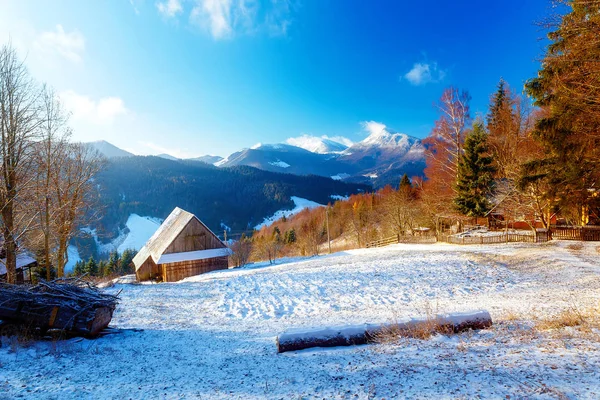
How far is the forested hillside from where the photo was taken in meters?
145

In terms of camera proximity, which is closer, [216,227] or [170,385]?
[170,385]

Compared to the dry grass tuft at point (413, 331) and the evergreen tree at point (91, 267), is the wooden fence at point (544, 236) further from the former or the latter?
the evergreen tree at point (91, 267)

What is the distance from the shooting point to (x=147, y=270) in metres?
32.3

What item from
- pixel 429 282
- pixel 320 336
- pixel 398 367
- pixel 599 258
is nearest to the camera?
pixel 398 367

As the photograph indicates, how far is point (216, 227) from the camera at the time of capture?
445 ft

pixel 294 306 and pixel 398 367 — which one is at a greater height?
pixel 398 367

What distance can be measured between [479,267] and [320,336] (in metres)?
12.8

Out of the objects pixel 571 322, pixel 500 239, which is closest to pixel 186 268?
pixel 500 239

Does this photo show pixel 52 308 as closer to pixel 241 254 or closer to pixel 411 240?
pixel 241 254

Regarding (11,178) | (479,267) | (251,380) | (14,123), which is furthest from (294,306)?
(14,123)

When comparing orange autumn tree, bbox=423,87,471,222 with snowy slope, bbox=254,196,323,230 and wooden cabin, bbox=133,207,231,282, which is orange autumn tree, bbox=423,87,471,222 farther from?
snowy slope, bbox=254,196,323,230

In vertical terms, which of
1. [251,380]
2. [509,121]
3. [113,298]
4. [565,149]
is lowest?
[251,380]

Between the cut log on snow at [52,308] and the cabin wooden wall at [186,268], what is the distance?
2251cm

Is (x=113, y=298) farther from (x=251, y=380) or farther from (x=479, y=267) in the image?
(x=479, y=267)
